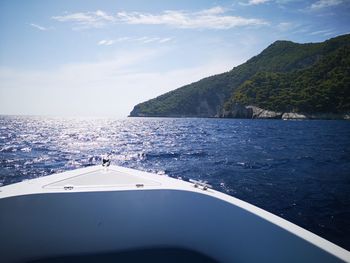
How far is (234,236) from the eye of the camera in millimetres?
2822

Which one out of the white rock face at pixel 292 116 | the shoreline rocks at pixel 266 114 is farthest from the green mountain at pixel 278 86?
the white rock face at pixel 292 116

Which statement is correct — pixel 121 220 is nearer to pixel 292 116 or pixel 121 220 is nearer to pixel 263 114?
pixel 292 116

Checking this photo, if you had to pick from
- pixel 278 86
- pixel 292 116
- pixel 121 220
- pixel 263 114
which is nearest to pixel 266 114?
A: pixel 263 114

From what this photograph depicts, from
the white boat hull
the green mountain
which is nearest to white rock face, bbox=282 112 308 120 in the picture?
the green mountain

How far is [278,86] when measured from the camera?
110000 mm

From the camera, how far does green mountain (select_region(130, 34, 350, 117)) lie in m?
87.3

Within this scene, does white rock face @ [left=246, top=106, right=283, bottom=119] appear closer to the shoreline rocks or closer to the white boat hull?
the shoreline rocks

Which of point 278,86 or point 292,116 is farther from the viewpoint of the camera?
point 278,86

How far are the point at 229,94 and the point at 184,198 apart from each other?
493ft

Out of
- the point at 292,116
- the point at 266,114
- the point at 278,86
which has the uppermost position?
the point at 278,86

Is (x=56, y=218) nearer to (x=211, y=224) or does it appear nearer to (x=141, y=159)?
(x=211, y=224)

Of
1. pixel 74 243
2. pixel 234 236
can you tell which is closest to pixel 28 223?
pixel 74 243

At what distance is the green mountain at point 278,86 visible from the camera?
87312 millimetres

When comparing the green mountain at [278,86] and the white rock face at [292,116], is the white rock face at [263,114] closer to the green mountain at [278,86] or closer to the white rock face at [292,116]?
the green mountain at [278,86]
